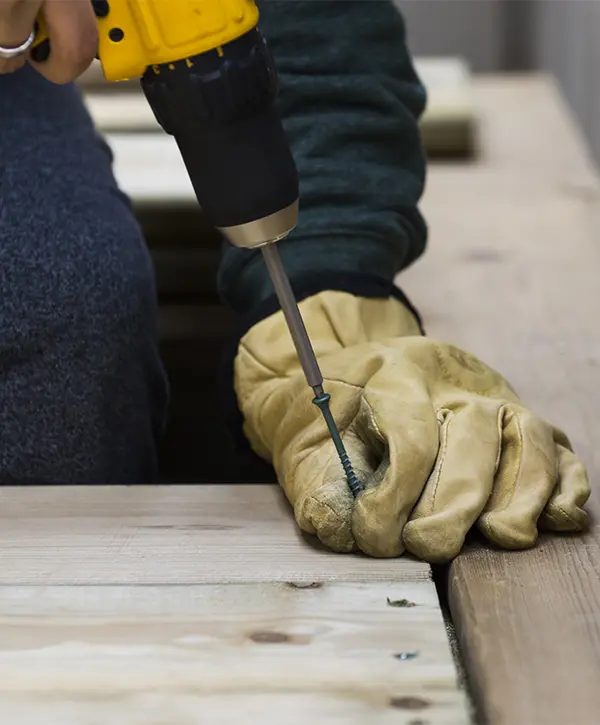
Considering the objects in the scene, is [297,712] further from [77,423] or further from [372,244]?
[372,244]

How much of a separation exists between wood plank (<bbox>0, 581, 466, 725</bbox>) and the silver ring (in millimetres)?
324

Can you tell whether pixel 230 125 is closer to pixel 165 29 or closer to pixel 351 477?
pixel 165 29

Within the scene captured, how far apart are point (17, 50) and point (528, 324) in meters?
0.57

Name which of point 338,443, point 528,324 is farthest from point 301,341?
point 528,324

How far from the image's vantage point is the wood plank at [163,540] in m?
0.61

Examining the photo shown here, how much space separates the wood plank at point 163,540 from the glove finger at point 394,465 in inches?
0.8

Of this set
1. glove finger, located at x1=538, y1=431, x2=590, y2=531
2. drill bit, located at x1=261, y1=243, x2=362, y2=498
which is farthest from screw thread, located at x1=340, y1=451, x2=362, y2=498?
glove finger, located at x1=538, y1=431, x2=590, y2=531

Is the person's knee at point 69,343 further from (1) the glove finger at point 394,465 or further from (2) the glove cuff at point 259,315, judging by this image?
(1) the glove finger at point 394,465

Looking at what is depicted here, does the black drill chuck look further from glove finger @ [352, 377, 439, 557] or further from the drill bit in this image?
glove finger @ [352, 377, 439, 557]

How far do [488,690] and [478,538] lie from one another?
0.15 meters

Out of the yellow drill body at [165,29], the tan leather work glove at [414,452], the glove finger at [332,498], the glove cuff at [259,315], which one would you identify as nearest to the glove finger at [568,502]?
the tan leather work glove at [414,452]

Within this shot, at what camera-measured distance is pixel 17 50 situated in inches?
24.4

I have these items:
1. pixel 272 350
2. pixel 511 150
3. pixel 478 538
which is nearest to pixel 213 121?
pixel 272 350

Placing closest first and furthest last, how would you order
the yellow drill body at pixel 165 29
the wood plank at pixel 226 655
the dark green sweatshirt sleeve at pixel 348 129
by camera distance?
the wood plank at pixel 226 655, the yellow drill body at pixel 165 29, the dark green sweatshirt sleeve at pixel 348 129
